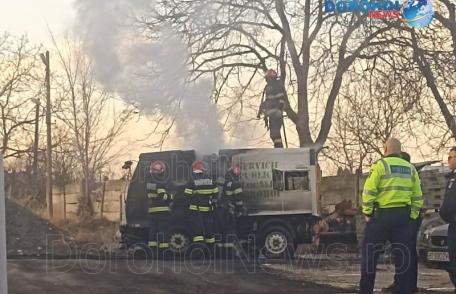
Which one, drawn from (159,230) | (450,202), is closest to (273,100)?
(159,230)

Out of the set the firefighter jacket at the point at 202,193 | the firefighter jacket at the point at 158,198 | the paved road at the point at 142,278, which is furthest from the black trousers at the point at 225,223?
the paved road at the point at 142,278

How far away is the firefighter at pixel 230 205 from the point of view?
1523 centimetres

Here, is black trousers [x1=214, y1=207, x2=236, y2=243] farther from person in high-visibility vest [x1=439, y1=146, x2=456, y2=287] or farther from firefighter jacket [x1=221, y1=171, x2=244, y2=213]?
person in high-visibility vest [x1=439, y1=146, x2=456, y2=287]

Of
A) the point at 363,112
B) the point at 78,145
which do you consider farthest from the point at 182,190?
the point at 78,145

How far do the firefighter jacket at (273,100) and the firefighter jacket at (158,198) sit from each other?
534cm

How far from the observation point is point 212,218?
1511cm

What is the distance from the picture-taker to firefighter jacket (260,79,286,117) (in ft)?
64.4

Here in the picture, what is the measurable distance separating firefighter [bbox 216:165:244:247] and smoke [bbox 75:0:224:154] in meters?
1.34

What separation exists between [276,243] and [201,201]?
7.18ft

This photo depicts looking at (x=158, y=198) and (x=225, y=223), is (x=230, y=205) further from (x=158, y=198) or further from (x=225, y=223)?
(x=158, y=198)

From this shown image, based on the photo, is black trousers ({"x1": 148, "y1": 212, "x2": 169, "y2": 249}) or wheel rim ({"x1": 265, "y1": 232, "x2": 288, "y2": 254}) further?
wheel rim ({"x1": 265, "y1": 232, "x2": 288, "y2": 254})

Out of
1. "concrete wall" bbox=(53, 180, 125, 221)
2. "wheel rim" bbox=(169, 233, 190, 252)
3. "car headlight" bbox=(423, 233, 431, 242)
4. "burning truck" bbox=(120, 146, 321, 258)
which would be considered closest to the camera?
"car headlight" bbox=(423, 233, 431, 242)
